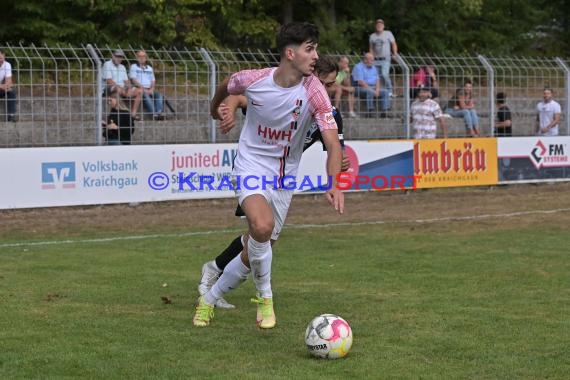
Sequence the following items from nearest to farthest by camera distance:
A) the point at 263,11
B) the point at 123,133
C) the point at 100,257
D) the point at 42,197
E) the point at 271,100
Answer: the point at 271,100, the point at 100,257, the point at 42,197, the point at 123,133, the point at 263,11

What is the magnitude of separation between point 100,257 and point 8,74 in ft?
19.7

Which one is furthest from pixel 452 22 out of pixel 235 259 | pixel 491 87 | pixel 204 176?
pixel 235 259

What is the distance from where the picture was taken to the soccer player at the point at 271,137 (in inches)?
301

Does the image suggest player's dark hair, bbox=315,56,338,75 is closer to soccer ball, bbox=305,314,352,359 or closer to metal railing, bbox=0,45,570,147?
soccer ball, bbox=305,314,352,359

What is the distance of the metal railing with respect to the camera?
17000 millimetres

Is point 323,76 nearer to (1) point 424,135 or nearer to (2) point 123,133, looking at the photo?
(2) point 123,133

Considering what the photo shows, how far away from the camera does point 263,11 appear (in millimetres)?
30438

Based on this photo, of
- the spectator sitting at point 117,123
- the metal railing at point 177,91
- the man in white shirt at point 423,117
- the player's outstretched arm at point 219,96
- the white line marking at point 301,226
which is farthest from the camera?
the man in white shirt at point 423,117

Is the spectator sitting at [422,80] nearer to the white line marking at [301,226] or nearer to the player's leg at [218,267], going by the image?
the white line marking at [301,226]

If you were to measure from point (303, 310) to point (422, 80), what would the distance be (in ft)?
41.2

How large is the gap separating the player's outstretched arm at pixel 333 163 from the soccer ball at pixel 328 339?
2.62 feet

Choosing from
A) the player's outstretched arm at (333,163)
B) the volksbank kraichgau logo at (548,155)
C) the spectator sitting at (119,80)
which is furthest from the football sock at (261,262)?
the volksbank kraichgau logo at (548,155)

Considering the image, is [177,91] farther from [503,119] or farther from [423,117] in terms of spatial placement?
[503,119]

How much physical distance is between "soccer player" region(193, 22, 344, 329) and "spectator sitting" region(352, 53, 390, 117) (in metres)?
12.3
